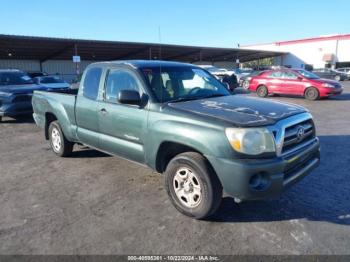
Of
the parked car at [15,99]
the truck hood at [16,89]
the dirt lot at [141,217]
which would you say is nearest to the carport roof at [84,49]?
the truck hood at [16,89]

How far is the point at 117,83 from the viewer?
4852 mm

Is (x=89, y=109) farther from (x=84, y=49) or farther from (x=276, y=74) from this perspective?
(x=84, y=49)

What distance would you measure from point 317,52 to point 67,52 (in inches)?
1637

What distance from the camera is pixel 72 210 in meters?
4.07

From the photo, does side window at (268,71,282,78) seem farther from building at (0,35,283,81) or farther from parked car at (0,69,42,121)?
building at (0,35,283,81)

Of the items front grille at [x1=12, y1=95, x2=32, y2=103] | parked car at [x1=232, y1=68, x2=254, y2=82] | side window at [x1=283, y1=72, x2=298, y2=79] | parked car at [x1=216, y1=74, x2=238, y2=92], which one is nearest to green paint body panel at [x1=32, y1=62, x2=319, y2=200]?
parked car at [x1=216, y1=74, x2=238, y2=92]

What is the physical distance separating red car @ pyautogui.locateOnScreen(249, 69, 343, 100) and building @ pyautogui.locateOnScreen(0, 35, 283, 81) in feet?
39.9

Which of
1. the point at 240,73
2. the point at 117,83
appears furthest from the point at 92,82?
the point at 240,73

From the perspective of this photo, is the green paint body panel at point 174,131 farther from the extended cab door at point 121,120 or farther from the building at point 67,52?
the building at point 67,52

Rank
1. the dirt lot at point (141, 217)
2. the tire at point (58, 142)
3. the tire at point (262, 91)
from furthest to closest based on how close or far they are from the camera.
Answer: the tire at point (262, 91)
the tire at point (58, 142)
the dirt lot at point (141, 217)

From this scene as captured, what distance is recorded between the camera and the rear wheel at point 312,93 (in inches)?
625

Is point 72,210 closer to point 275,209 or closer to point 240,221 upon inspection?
point 240,221

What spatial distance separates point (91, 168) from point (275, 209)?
3251mm

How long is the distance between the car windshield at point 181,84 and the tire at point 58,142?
8.52ft
